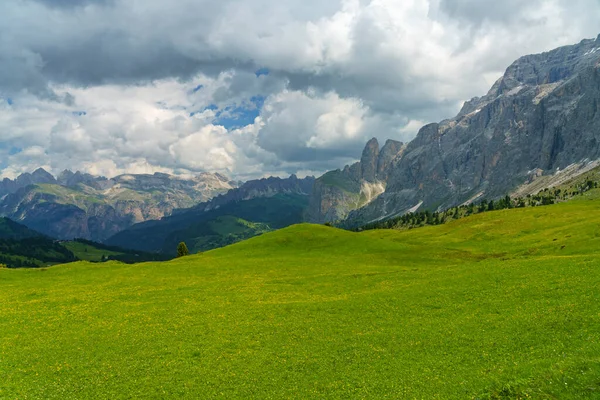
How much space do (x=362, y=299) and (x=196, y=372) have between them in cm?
2315

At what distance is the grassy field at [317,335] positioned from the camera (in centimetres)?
2538

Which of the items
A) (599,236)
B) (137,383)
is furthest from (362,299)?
(599,236)

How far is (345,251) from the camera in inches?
3748

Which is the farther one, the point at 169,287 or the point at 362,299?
the point at 169,287

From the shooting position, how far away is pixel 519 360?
84.8 feet

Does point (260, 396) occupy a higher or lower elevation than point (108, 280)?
lower

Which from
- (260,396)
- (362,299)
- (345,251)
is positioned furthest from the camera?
(345,251)

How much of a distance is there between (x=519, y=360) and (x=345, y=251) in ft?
228

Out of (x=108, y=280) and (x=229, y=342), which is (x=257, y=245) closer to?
(x=108, y=280)

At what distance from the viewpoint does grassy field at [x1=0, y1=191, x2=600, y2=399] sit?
2538 centimetres

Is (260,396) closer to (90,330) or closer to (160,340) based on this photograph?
(160,340)

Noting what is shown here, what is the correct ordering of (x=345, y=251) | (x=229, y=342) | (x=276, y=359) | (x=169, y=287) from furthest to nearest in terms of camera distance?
(x=345, y=251)
(x=169, y=287)
(x=229, y=342)
(x=276, y=359)

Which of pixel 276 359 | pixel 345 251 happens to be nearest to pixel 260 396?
pixel 276 359

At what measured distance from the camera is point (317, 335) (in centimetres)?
3531
